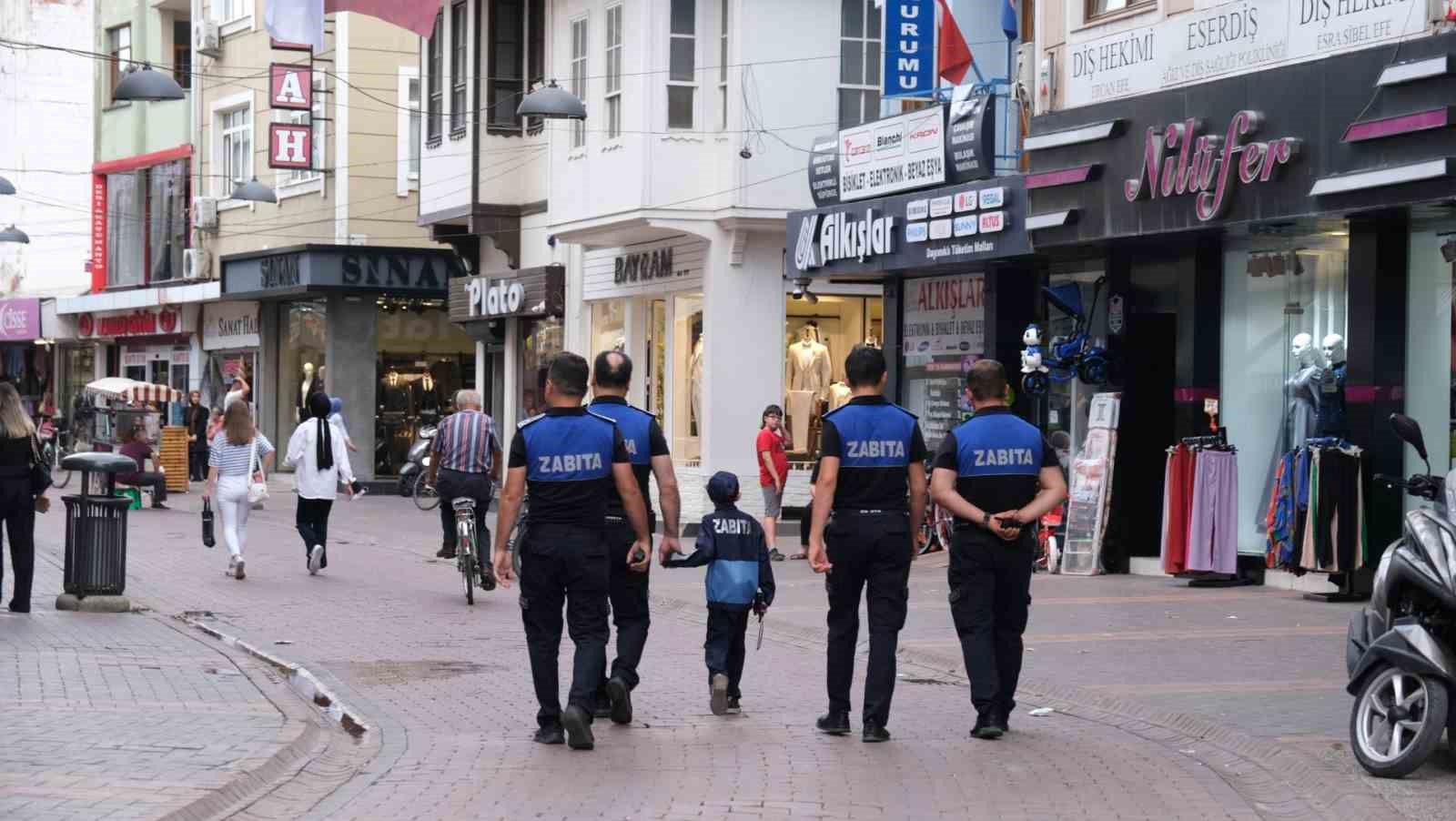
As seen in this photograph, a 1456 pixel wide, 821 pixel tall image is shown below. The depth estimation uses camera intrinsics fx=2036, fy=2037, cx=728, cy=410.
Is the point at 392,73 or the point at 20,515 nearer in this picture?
the point at 20,515

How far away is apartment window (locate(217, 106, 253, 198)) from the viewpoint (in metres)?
41.4

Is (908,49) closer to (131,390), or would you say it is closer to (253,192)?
(253,192)

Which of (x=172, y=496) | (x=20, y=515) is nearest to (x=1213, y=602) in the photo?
(x=20, y=515)

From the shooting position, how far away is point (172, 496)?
34.4m

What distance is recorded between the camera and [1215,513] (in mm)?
18250

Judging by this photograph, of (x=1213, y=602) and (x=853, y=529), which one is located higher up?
(x=853, y=529)

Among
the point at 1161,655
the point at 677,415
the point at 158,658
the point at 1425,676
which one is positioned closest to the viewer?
the point at 1425,676

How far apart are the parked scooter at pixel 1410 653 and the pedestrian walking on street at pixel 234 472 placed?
1221cm

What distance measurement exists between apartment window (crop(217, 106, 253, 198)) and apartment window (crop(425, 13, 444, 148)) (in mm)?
8528

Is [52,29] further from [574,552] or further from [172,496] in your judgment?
[574,552]

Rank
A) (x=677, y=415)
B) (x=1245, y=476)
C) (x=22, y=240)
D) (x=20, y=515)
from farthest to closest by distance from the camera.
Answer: (x=22, y=240) → (x=677, y=415) → (x=1245, y=476) → (x=20, y=515)

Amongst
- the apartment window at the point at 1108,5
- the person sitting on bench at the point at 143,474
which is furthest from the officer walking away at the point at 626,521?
the person sitting on bench at the point at 143,474

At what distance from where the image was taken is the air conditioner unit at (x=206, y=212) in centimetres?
4206

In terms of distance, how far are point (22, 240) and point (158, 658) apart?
35.3 meters
